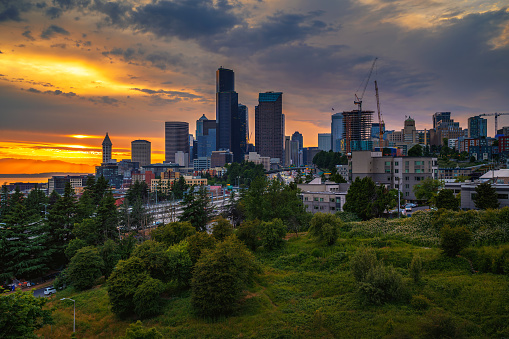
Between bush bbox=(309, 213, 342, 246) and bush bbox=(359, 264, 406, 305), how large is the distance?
39.9 ft

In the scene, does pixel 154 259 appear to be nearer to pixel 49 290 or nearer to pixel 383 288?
pixel 383 288

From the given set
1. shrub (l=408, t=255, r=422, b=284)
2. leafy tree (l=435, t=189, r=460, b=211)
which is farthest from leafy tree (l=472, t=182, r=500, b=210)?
shrub (l=408, t=255, r=422, b=284)

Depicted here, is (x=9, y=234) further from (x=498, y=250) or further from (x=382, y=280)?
(x=498, y=250)

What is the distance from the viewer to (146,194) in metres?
99.1

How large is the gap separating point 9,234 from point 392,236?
43.8 meters

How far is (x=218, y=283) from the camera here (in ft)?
73.3

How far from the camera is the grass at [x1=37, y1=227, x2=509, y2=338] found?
56.4 ft

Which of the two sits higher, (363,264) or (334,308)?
(363,264)

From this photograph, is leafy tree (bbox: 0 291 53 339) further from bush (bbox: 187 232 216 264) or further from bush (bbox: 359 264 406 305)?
bush (bbox: 359 264 406 305)

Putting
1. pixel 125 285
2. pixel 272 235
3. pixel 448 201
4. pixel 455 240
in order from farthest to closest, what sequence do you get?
1. pixel 448 201
2. pixel 272 235
3. pixel 125 285
4. pixel 455 240

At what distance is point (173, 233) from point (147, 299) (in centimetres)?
1193

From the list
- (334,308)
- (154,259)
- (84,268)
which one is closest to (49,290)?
(84,268)

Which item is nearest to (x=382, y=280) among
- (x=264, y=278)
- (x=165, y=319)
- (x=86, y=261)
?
(x=264, y=278)

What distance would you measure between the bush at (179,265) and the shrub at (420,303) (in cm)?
1711
